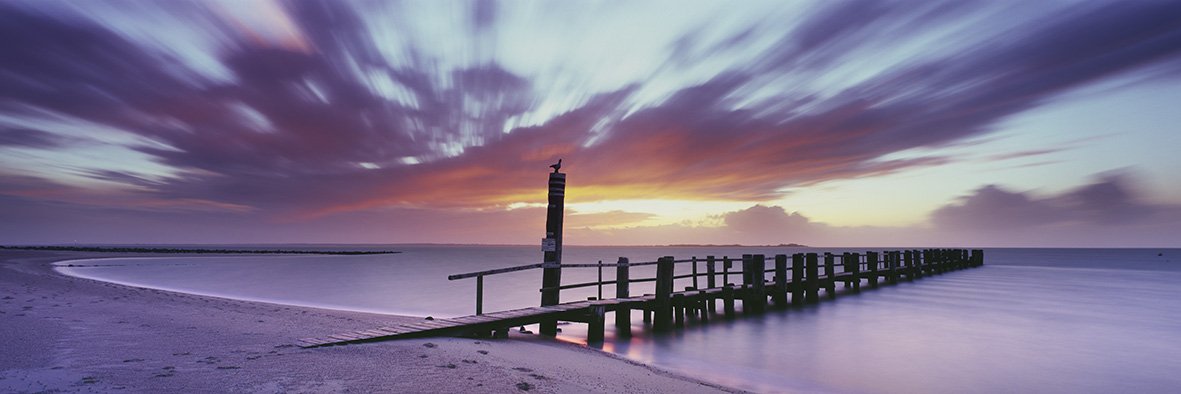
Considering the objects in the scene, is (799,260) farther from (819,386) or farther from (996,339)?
(819,386)

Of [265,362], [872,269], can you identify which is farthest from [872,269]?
[265,362]

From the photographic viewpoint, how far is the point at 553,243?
1134 centimetres

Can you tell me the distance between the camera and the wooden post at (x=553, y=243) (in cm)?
1125

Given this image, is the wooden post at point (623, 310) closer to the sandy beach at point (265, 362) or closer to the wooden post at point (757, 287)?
the sandy beach at point (265, 362)

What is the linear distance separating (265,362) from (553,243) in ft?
19.0

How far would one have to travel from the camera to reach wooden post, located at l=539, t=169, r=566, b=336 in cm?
1125

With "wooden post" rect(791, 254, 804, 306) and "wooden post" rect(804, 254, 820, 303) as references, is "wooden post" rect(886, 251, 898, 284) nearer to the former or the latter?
"wooden post" rect(804, 254, 820, 303)

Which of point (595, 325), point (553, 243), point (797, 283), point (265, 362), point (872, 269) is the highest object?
point (553, 243)

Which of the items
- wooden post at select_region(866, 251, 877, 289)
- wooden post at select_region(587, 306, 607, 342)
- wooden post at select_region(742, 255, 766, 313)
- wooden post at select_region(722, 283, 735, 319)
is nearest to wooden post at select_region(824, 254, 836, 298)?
wooden post at select_region(742, 255, 766, 313)

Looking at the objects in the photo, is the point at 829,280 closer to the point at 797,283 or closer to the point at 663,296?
the point at 797,283

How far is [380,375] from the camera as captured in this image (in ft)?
19.4

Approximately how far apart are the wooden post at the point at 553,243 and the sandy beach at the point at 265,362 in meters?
1.26

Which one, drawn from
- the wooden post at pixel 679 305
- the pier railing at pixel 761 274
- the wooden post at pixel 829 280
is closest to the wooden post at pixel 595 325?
the pier railing at pixel 761 274

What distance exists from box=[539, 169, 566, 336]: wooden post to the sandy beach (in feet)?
4.13
